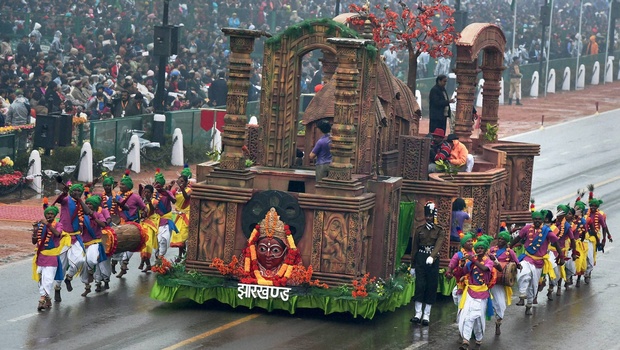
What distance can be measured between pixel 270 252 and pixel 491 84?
8921 millimetres

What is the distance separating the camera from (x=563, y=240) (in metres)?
23.2

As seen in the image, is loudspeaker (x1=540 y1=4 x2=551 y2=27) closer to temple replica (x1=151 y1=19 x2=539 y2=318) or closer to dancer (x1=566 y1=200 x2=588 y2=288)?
dancer (x1=566 y1=200 x2=588 y2=288)

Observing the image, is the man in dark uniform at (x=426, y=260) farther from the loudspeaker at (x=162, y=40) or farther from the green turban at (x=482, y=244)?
the loudspeaker at (x=162, y=40)

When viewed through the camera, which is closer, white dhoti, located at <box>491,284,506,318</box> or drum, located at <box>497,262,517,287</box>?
drum, located at <box>497,262,517,287</box>

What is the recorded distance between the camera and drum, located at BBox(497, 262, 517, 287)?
20.1 meters

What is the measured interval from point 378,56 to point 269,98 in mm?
1695

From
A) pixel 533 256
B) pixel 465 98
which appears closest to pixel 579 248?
pixel 533 256

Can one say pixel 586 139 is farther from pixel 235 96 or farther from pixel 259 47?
pixel 235 96

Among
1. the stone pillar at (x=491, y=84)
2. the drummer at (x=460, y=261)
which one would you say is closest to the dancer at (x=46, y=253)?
the drummer at (x=460, y=261)

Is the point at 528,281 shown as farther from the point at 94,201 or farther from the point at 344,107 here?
the point at 94,201

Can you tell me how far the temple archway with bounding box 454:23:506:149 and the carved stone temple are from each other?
2.72m

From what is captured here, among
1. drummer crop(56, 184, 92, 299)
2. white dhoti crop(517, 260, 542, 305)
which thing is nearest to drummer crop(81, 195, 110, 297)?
drummer crop(56, 184, 92, 299)

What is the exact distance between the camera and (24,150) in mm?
A: 30938

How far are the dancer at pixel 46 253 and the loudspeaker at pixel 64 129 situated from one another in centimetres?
1088
